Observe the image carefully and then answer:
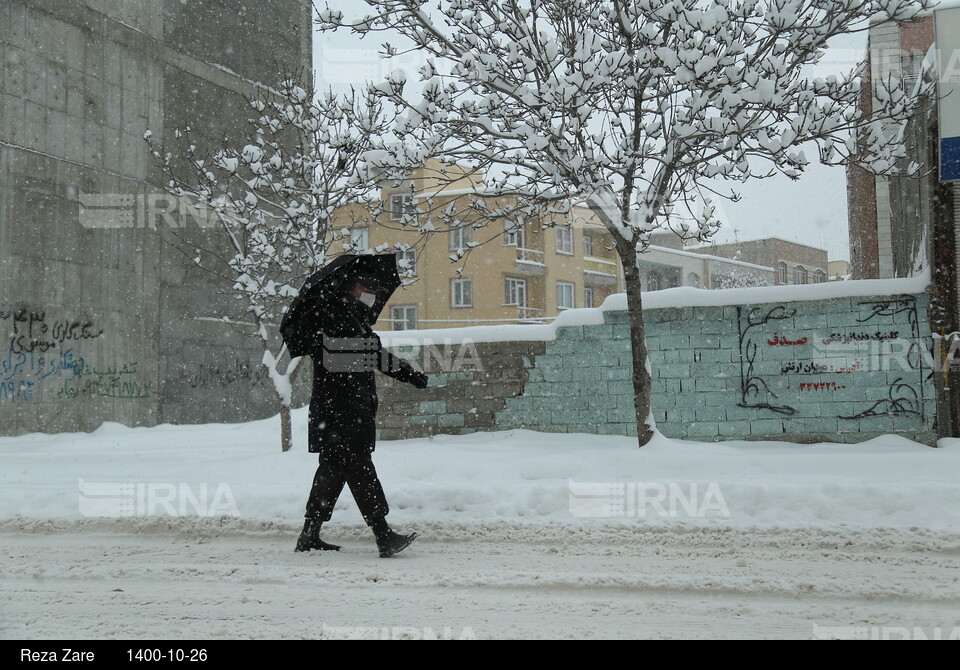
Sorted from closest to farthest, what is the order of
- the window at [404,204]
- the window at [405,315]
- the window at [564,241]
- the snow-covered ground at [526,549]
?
the snow-covered ground at [526,549], the window at [404,204], the window at [405,315], the window at [564,241]

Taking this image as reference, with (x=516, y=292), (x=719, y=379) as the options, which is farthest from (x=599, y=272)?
(x=719, y=379)

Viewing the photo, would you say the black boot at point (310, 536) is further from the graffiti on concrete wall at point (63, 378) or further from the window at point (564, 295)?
the window at point (564, 295)

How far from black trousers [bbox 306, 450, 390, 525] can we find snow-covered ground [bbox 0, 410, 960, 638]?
0.98 feet

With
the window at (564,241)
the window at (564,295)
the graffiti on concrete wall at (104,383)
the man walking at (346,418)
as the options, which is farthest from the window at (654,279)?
the man walking at (346,418)

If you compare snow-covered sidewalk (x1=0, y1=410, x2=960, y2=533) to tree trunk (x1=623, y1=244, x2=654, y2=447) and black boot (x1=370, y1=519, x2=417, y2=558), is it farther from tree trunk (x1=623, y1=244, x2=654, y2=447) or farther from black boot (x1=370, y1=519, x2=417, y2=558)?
black boot (x1=370, y1=519, x2=417, y2=558)

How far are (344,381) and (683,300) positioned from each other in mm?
5188

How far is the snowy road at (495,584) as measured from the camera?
3.18 metres

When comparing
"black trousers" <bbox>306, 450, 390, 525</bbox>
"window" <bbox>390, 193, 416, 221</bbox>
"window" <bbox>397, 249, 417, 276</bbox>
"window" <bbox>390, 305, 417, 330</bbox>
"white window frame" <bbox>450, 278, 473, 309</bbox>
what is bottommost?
"black trousers" <bbox>306, 450, 390, 525</bbox>

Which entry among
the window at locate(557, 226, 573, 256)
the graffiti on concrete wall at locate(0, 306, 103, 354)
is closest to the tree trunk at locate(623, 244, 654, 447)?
the graffiti on concrete wall at locate(0, 306, 103, 354)

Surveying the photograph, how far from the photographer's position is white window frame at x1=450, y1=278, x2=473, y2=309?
35.7m

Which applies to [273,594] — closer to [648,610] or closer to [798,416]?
[648,610]

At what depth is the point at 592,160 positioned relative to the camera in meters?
7.16

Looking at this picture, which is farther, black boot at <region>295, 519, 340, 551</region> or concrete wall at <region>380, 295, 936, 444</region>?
concrete wall at <region>380, 295, 936, 444</region>

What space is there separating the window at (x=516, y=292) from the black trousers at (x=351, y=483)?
3131 cm
